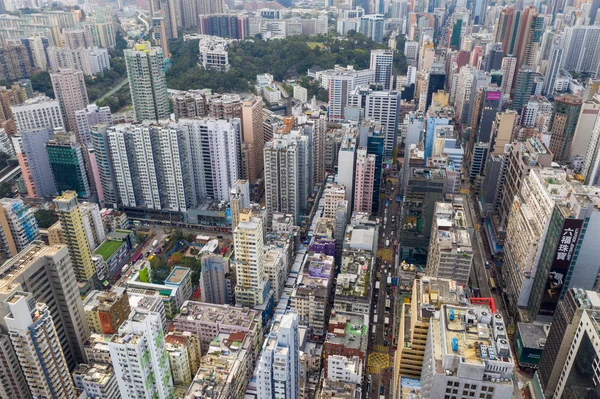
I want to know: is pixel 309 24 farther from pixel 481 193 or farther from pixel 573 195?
pixel 573 195

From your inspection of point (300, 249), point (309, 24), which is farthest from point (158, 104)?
point (309, 24)

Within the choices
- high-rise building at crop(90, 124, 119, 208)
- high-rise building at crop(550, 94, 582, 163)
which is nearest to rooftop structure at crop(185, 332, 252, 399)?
high-rise building at crop(90, 124, 119, 208)

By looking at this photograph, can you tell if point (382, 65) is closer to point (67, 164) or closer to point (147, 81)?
point (147, 81)

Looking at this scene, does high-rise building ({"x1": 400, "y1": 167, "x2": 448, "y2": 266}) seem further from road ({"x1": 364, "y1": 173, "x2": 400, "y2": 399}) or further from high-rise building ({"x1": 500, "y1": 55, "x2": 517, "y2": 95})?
high-rise building ({"x1": 500, "y1": 55, "x2": 517, "y2": 95})

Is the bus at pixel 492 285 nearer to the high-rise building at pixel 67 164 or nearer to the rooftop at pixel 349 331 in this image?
the rooftop at pixel 349 331

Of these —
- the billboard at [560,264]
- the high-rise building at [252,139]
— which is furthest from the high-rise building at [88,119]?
the billboard at [560,264]

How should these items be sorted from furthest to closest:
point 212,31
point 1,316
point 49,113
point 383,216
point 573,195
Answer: point 212,31, point 49,113, point 383,216, point 573,195, point 1,316
